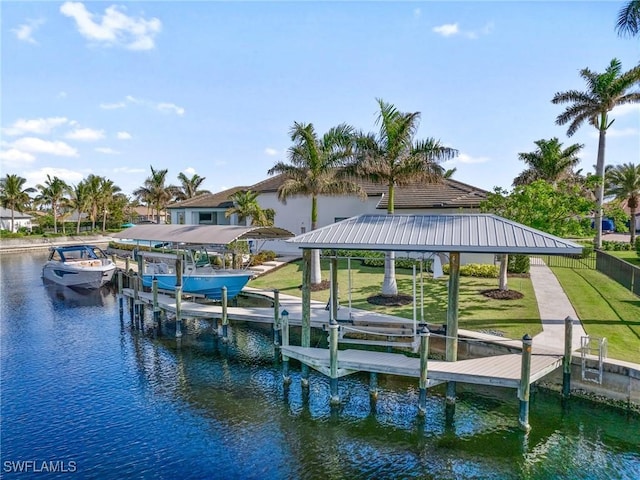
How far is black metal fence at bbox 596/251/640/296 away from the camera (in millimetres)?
20406

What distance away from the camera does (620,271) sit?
23.2 meters

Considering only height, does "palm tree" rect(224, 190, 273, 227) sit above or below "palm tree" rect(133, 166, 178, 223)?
below

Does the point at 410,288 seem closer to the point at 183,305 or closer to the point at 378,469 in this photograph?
the point at 183,305

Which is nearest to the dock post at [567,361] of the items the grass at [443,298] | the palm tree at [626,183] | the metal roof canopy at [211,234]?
the grass at [443,298]

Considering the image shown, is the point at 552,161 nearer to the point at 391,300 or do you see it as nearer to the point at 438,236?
the point at 391,300

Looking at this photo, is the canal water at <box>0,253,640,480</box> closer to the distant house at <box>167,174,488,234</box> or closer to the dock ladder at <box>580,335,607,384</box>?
the dock ladder at <box>580,335,607,384</box>

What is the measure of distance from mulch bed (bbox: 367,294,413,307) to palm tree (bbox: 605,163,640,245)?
128ft

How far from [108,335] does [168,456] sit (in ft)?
36.9

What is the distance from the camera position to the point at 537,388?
41.7 ft

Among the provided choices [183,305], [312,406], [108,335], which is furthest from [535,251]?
[108,335]

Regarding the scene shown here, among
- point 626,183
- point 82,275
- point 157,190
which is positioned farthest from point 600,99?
point 157,190

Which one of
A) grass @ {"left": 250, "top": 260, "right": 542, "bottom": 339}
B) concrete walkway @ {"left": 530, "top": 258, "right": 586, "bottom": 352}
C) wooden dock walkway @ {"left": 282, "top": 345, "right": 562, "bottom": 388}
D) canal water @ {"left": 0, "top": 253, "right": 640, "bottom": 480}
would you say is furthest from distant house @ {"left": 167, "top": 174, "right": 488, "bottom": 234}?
canal water @ {"left": 0, "top": 253, "right": 640, "bottom": 480}

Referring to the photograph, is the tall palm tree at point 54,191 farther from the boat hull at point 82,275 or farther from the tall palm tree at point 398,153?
the tall palm tree at point 398,153

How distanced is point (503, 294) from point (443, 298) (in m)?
2.76
